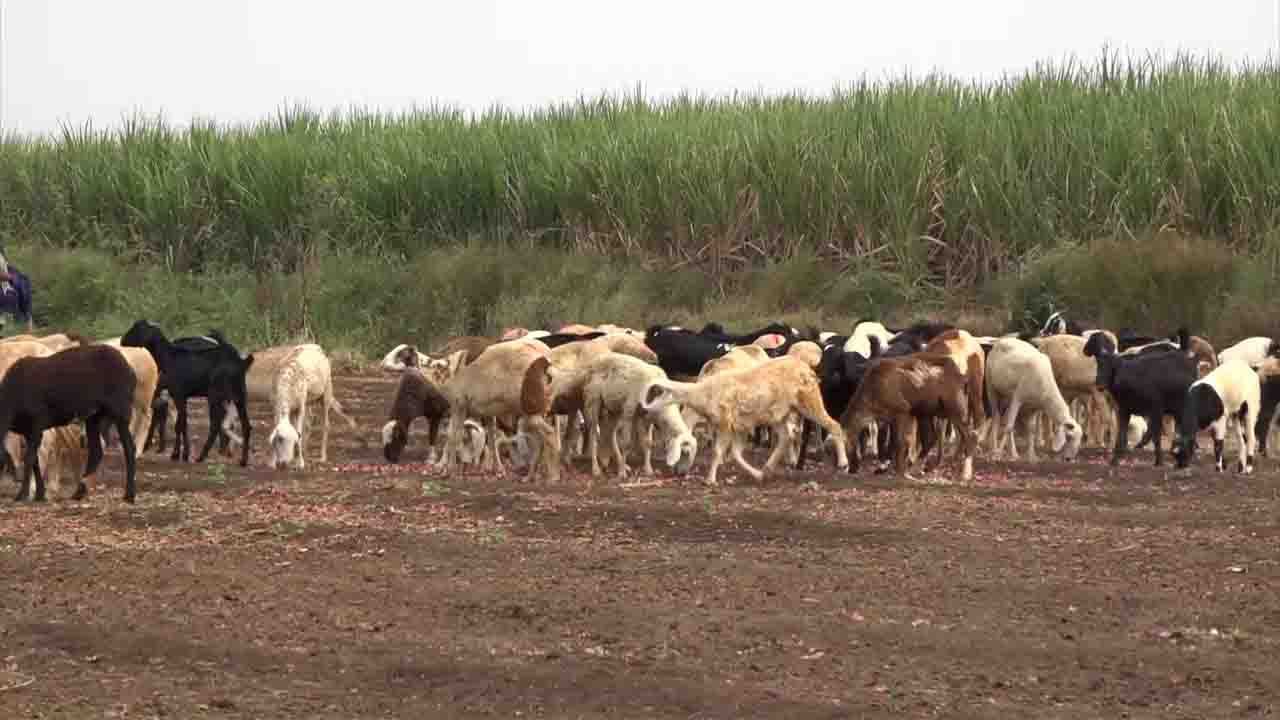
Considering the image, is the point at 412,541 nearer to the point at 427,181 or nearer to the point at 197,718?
the point at 197,718

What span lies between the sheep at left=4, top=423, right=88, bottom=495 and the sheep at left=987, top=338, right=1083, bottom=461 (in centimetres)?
758

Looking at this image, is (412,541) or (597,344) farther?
(597,344)

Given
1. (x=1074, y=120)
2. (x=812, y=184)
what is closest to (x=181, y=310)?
(x=812, y=184)

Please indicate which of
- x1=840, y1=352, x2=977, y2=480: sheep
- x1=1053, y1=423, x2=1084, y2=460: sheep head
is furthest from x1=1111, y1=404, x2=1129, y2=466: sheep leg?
x1=840, y1=352, x2=977, y2=480: sheep

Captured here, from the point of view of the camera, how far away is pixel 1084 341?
65.6 feet

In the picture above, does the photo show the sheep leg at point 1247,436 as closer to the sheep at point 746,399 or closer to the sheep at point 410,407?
the sheep at point 746,399

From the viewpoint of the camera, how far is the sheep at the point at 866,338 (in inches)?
810

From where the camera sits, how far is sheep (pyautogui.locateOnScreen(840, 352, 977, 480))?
646 inches

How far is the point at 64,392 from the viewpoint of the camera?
14.1 meters

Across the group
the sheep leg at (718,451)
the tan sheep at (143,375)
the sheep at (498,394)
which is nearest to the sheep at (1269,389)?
the sheep leg at (718,451)

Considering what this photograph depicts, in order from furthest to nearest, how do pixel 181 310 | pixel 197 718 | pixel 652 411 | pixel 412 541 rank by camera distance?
pixel 181 310
pixel 652 411
pixel 412 541
pixel 197 718

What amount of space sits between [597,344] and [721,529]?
17.0 ft

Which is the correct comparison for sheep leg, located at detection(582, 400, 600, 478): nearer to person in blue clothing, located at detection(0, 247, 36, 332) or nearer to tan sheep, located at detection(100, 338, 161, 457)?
tan sheep, located at detection(100, 338, 161, 457)

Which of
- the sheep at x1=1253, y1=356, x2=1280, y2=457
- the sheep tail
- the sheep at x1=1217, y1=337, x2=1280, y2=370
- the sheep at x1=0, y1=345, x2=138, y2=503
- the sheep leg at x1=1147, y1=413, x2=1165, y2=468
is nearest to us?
the sheep at x1=0, y1=345, x2=138, y2=503
